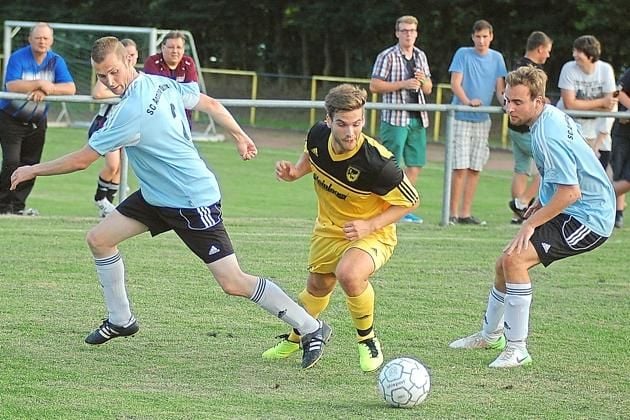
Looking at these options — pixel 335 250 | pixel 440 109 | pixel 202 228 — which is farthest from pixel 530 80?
pixel 440 109

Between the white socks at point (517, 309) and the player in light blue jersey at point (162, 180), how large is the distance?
0.99 meters

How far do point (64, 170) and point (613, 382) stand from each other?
3034 mm

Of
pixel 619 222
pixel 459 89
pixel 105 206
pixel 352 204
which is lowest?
pixel 619 222

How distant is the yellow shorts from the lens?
6.36 meters

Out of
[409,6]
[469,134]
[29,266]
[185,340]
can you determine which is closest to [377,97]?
[409,6]

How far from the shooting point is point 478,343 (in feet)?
22.7

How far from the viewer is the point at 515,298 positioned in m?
6.48

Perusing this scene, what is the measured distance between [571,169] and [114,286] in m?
2.56

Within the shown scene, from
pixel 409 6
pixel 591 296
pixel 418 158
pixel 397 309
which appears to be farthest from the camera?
pixel 409 6

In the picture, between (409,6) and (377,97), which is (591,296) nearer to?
(377,97)

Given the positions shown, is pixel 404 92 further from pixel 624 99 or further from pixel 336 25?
pixel 336 25

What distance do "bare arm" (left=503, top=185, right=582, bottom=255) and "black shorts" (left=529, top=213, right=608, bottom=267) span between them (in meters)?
0.20

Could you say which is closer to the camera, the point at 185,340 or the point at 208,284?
the point at 185,340

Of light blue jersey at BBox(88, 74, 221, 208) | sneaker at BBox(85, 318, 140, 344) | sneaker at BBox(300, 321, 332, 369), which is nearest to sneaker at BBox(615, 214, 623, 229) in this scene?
sneaker at BBox(300, 321, 332, 369)
